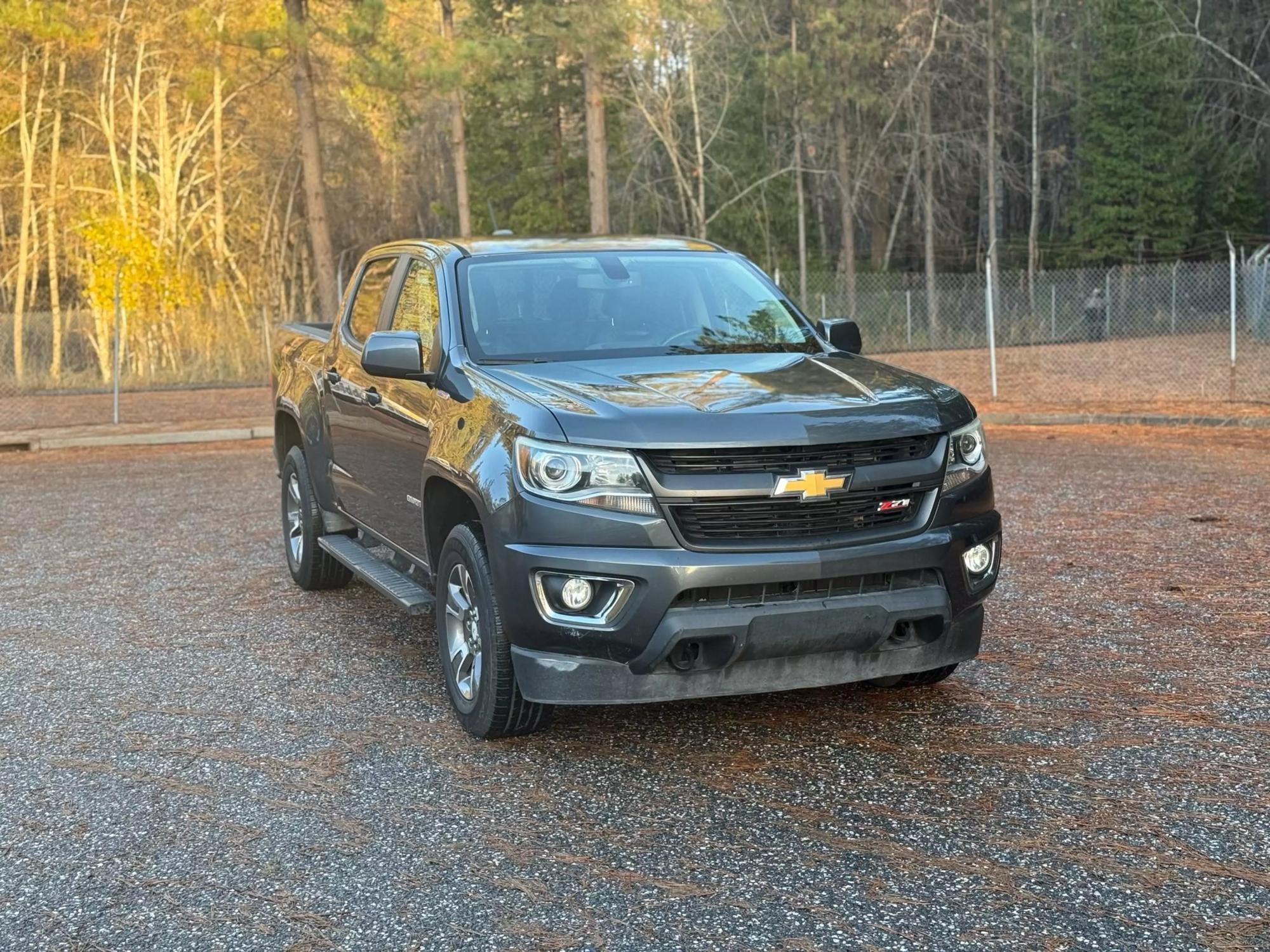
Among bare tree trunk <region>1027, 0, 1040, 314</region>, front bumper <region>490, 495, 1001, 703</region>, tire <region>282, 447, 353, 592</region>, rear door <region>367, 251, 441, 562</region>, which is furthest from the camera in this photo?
bare tree trunk <region>1027, 0, 1040, 314</region>

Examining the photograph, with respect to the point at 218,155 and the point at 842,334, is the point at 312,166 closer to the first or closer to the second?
the point at 218,155

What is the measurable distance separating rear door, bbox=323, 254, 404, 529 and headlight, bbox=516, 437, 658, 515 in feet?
6.23

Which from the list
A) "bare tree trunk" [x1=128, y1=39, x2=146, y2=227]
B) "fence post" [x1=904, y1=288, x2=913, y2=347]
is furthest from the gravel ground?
"bare tree trunk" [x1=128, y1=39, x2=146, y2=227]

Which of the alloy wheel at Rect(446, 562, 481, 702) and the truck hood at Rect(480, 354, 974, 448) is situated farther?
the alloy wheel at Rect(446, 562, 481, 702)

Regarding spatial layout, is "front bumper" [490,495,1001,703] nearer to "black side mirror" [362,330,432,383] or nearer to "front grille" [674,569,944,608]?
"front grille" [674,569,944,608]

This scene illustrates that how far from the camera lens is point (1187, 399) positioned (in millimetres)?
17953

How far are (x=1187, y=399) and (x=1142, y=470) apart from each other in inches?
260

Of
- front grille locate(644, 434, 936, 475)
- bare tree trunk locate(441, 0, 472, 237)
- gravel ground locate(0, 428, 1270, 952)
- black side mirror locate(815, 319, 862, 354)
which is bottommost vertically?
gravel ground locate(0, 428, 1270, 952)

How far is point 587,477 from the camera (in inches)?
184

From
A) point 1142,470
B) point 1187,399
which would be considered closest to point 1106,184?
point 1187,399

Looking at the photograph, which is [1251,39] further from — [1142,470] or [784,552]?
[784,552]

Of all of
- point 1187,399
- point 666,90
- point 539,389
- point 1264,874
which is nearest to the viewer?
point 1264,874

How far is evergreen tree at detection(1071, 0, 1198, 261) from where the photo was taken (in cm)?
4578

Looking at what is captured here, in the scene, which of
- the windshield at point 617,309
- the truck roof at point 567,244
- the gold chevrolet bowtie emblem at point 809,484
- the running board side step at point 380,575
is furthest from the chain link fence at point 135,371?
the gold chevrolet bowtie emblem at point 809,484
